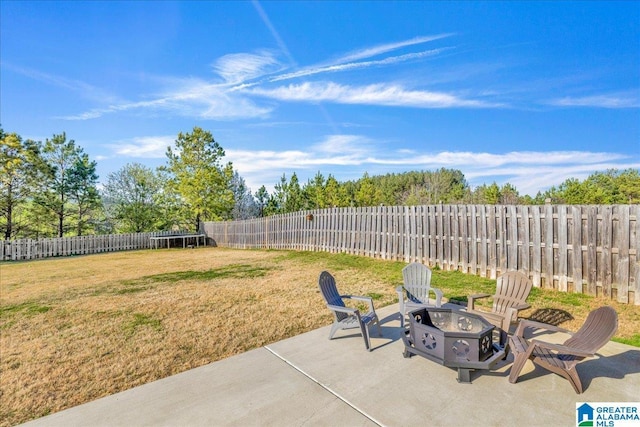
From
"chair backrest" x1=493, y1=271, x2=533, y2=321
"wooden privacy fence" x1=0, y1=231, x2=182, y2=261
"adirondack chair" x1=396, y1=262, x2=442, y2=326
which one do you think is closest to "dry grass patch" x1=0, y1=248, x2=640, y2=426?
"adirondack chair" x1=396, y1=262, x2=442, y2=326

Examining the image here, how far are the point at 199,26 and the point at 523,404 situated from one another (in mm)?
12060

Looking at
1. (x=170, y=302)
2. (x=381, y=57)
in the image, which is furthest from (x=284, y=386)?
(x=381, y=57)

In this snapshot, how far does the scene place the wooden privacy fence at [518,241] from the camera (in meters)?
5.22

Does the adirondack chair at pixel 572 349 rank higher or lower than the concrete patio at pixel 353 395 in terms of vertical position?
higher

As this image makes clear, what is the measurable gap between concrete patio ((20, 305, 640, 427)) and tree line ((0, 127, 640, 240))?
22565mm

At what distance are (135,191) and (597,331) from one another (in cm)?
2978

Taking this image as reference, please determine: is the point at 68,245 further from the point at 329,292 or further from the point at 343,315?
the point at 343,315

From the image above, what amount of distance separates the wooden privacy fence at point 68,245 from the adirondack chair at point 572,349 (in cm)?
2350

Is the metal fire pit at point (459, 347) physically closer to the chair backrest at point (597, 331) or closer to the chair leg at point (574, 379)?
the chair leg at point (574, 379)

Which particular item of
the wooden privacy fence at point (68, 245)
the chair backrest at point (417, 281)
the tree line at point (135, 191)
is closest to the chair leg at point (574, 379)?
the chair backrest at point (417, 281)

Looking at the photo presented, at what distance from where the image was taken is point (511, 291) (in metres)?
4.26

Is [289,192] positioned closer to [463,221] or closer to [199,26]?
[199,26]

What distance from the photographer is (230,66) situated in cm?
1102

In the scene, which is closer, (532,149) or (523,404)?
(523,404)
